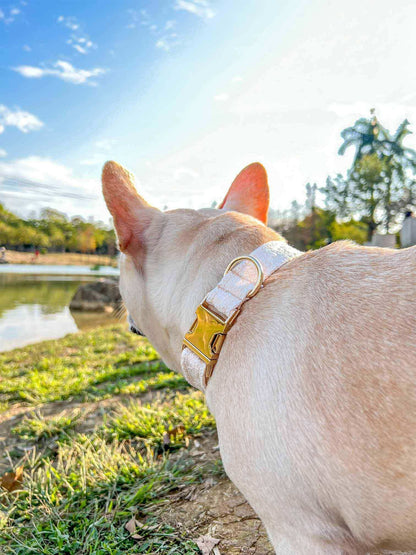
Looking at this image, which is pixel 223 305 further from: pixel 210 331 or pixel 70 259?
pixel 70 259

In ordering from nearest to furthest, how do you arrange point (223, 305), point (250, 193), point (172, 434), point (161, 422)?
point (223, 305) < point (250, 193) < point (172, 434) < point (161, 422)

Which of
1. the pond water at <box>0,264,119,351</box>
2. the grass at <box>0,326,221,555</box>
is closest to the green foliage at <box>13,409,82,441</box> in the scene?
the grass at <box>0,326,221,555</box>

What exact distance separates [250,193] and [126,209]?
0.74 meters

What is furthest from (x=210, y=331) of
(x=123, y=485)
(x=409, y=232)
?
(x=409, y=232)

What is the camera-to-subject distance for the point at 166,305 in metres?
1.70

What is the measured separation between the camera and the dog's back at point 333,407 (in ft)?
3.23

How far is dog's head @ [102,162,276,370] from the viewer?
156 centimetres

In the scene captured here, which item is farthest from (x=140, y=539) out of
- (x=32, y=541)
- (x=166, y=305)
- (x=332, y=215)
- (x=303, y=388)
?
(x=332, y=215)

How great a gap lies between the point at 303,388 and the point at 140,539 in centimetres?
130

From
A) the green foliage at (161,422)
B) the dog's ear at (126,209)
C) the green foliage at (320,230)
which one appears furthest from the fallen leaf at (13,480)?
the green foliage at (320,230)

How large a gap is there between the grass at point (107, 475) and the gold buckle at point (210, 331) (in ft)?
3.10

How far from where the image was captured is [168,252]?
1.77 m

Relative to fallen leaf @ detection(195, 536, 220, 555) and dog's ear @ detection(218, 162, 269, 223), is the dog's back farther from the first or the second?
dog's ear @ detection(218, 162, 269, 223)

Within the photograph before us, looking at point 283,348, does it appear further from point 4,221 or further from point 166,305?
point 4,221
